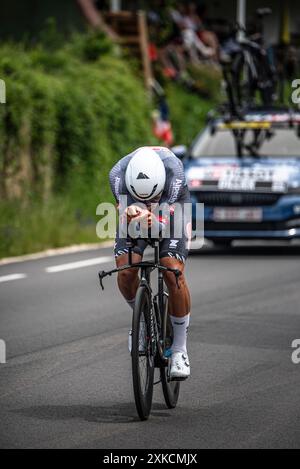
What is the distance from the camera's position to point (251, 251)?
1931 cm

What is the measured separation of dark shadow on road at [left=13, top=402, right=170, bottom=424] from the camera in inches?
320

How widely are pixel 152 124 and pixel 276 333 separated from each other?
16.8 metres

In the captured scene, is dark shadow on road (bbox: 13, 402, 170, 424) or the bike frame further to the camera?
the bike frame

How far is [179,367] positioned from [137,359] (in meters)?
0.72

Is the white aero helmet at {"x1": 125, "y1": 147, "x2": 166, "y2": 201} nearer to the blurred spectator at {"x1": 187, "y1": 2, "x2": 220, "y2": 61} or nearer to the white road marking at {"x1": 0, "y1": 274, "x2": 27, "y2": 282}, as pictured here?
the white road marking at {"x1": 0, "y1": 274, "x2": 27, "y2": 282}

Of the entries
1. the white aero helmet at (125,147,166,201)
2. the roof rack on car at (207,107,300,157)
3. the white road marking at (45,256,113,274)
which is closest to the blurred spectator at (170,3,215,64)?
the roof rack on car at (207,107,300,157)

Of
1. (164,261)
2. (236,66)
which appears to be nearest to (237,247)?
(236,66)

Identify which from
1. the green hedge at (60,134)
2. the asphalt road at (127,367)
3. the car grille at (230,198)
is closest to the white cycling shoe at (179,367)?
the asphalt road at (127,367)

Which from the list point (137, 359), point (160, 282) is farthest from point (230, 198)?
point (137, 359)

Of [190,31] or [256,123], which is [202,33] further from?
[256,123]

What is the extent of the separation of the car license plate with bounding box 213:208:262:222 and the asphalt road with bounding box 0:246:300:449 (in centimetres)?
161

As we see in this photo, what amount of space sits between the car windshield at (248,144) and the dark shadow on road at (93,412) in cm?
1043
